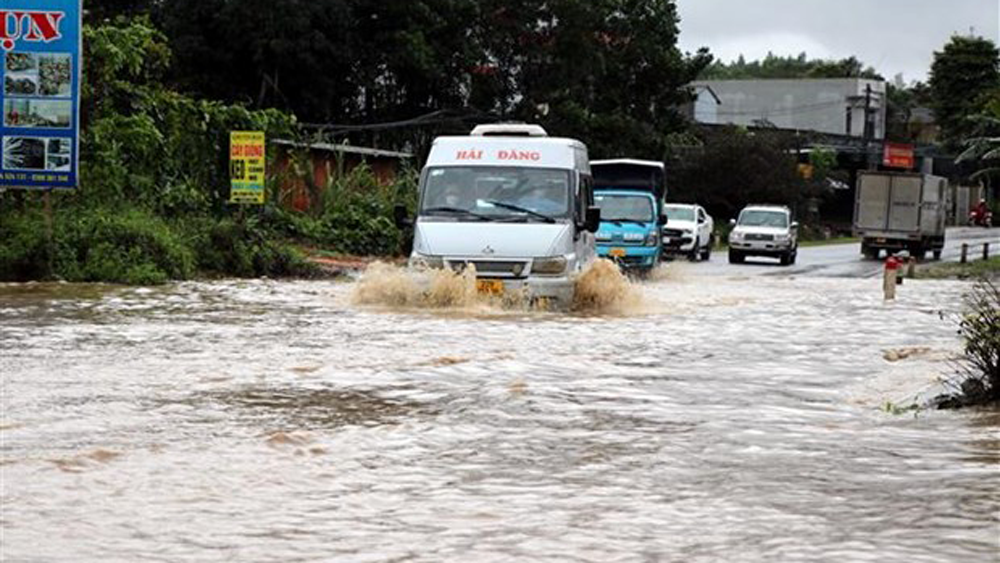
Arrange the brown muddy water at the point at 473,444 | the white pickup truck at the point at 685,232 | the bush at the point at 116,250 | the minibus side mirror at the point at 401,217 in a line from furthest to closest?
the white pickup truck at the point at 685,232
the bush at the point at 116,250
the minibus side mirror at the point at 401,217
the brown muddy water at the point at 473,444

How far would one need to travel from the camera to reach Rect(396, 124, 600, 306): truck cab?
18.8 m

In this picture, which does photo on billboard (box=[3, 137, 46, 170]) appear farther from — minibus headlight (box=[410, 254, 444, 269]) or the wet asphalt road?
the wet asphalt road

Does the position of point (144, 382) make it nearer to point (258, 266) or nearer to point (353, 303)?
point (353, 303)

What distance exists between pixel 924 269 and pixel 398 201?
45.7 ft

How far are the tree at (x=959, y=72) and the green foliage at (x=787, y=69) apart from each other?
1717cm

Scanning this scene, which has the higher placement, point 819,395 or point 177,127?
point 177,127

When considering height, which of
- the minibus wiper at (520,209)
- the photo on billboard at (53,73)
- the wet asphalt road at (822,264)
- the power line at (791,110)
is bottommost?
the wet asphalt road at (822,264)

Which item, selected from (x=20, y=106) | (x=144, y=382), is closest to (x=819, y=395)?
(x=144, y=382)

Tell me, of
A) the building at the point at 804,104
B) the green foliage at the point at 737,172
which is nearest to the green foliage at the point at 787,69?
the building at the point at 804,104

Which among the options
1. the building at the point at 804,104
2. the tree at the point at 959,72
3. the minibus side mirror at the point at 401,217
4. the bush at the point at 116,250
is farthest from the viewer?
the building at the point at 804,104

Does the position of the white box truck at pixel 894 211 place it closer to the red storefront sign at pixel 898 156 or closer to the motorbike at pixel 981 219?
the red storefront sign at pixel 898 156

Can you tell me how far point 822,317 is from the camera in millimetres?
21125

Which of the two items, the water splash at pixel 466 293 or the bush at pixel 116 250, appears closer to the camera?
the water splash at pixel 466 293

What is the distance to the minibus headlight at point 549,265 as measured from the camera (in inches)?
740
